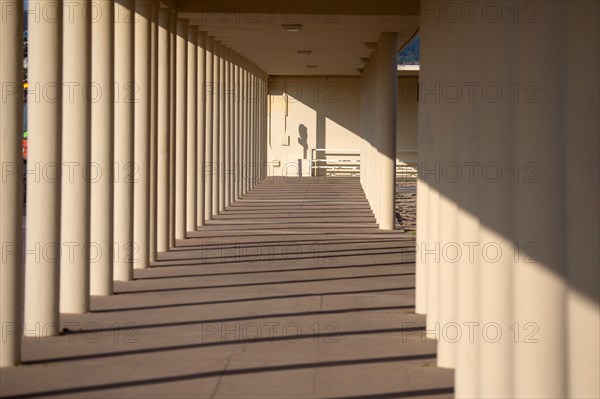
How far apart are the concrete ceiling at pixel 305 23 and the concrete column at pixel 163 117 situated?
0.83 meters

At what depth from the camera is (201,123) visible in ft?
61.5

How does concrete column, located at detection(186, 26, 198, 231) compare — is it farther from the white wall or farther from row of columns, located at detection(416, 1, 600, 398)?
the white wall

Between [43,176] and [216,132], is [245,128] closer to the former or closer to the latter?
[216,132]

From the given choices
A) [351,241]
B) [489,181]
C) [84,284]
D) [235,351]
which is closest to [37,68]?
[84,284]

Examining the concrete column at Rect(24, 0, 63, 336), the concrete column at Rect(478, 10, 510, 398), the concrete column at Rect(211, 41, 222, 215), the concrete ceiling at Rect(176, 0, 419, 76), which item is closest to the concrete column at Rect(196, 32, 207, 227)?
the concrete ceiling at Rect(176, 0, 419, 76)

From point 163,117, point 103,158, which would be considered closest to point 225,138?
point 163,117

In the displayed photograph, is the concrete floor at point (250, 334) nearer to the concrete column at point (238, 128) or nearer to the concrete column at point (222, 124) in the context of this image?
the concrete column at point (222, 124)

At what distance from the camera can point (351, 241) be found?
52.6ft

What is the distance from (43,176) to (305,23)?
9605 mm

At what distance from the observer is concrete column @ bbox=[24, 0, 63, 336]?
8.29m

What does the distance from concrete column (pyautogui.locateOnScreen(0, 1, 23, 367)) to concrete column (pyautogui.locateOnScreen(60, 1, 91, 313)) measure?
2048mm

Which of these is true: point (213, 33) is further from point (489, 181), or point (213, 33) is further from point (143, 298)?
point (489, 181)

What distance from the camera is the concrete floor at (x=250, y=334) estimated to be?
6789 mm

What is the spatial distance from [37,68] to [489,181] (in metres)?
4.30
